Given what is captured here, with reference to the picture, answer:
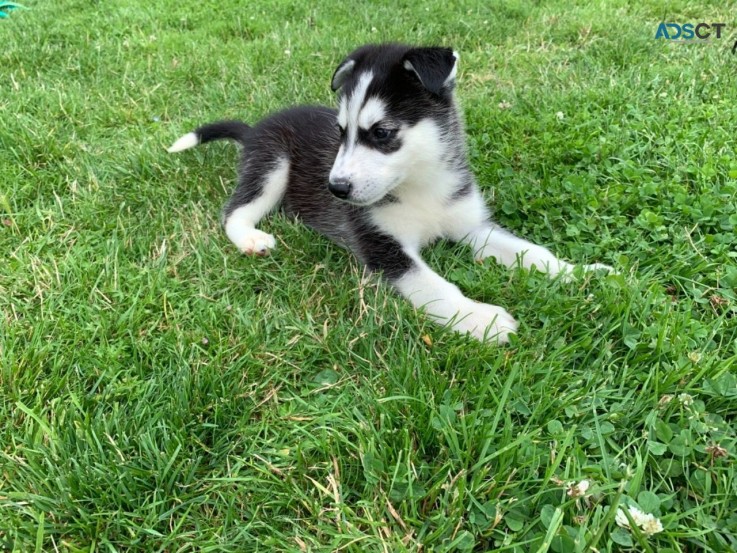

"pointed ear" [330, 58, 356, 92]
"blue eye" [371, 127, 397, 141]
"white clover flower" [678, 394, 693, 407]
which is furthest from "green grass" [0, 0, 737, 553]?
"pointed ear" [330, 58, 356, 92]

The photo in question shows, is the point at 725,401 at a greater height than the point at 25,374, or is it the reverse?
the point at 725,401

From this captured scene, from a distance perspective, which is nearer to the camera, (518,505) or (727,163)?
(518,505)

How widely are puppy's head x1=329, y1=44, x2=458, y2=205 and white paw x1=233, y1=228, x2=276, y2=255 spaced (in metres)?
0.56

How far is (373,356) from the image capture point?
7.03ft

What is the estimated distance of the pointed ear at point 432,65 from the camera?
2.47 m

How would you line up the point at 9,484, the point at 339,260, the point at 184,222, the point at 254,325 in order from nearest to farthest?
the point at 9,484 → the point at 254,325 → the point at 339,260 → the point at 184,222

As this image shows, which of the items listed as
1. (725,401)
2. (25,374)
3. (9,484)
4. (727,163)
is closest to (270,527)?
(9,484)

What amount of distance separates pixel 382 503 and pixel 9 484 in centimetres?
118

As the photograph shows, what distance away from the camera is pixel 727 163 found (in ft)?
9.87

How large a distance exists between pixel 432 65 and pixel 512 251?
3.28 ft

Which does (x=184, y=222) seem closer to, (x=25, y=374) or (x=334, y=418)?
(x=25, y=374)

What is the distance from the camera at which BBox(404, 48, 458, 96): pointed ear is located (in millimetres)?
2471

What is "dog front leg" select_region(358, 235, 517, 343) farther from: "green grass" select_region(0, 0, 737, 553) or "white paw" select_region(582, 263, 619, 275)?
"white paw" select_region(582, 263, 619, 275)

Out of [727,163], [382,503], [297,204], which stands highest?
[727,163]
